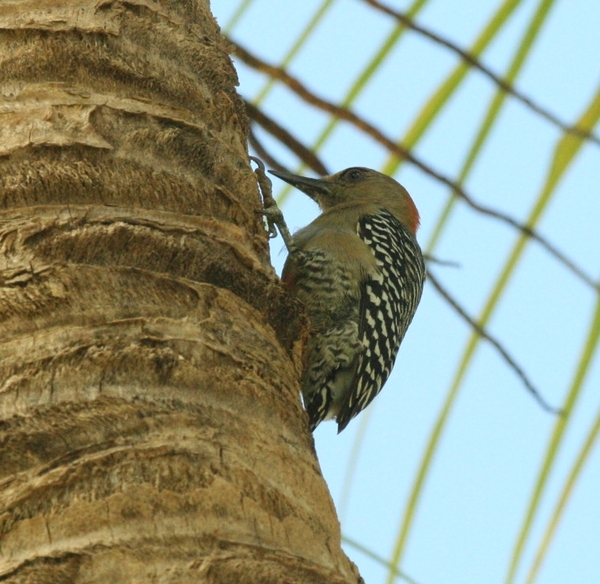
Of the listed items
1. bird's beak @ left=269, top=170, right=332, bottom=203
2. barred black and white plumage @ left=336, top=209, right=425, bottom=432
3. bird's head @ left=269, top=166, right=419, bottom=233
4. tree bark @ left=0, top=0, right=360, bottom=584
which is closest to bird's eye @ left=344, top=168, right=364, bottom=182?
bird's head @ left=269, top=166, right=419, bottom=233

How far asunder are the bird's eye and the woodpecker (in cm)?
77

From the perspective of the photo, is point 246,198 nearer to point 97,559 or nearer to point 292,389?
point 292,389

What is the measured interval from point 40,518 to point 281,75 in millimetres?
2197

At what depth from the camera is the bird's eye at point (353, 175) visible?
20.7 ft

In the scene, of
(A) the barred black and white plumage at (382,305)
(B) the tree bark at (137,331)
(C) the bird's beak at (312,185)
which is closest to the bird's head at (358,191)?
(C) the bird's beak at (312,185)

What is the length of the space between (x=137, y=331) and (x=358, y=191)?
430cm

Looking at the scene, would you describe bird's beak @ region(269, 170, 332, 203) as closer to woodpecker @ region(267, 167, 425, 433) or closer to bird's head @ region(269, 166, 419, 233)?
bird's head @ region(269, 166, 419, 233)

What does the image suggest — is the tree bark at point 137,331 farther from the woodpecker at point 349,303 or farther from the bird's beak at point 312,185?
the bird's beak at point 312,185

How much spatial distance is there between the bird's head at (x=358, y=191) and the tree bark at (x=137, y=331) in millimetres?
3205

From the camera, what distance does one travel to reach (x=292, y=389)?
7.84ft

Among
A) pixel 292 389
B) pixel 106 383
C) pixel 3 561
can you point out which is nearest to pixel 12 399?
pixel 106 383

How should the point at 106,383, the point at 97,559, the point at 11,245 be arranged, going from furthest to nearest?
the point at 11,245 → the point at 106,383 → the point at 97,559

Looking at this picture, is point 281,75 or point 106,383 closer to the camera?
point 106,383

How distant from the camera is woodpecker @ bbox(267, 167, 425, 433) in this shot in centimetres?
461
